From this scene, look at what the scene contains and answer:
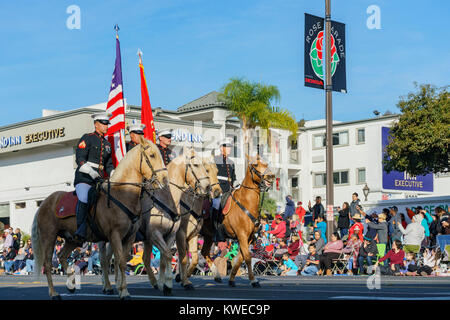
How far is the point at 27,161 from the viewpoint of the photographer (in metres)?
68.5

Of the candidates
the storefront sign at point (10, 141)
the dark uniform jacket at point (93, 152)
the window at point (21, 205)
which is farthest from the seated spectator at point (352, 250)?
the storefront sign at point (10, 141)

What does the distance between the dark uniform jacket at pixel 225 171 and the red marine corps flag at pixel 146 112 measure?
2.28 m

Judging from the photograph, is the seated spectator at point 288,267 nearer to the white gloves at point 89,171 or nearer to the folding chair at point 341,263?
the folding chair at point 341,263

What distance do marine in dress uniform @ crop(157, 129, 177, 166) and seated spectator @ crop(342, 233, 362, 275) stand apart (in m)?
10.2

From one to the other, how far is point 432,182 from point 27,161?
35834 mm

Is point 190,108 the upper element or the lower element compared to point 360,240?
upper

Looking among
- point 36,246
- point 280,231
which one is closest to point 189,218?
point 36,246

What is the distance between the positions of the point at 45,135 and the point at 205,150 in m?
14.6

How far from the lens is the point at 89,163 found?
543 inches

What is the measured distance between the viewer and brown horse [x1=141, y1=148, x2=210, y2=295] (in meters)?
14.0

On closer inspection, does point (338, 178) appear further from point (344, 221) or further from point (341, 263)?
point (341, 263)

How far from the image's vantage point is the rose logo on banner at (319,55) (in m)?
27.8
